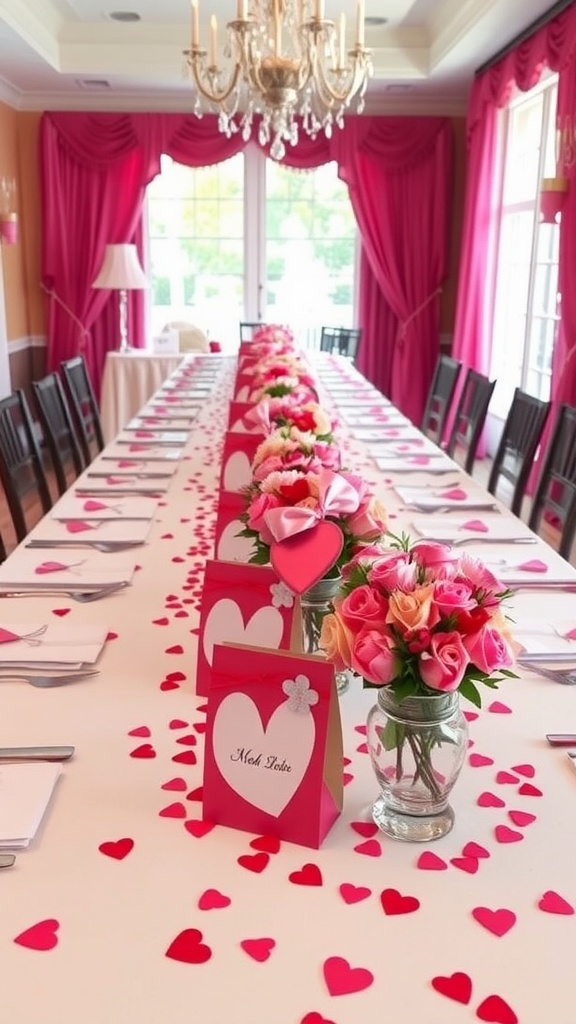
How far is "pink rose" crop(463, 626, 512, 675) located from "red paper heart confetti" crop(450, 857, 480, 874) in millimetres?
214

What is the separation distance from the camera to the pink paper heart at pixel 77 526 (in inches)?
83.2

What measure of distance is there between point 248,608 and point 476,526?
1062 millimetres

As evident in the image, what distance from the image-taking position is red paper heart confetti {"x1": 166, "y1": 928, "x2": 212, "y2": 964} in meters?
0.84

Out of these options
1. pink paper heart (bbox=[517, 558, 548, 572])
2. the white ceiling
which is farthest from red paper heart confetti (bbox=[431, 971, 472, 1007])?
the white ceiling

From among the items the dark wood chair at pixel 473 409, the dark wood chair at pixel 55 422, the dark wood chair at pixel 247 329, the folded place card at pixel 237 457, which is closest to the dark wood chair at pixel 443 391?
the dark wood chair at pixel 473 409

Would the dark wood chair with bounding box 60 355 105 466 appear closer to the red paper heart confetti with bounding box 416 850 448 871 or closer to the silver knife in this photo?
the silver knife

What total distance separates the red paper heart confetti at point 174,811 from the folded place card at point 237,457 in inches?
40.9

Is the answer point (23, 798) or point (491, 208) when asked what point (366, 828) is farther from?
point (491, 208)

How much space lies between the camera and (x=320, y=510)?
1.26 m

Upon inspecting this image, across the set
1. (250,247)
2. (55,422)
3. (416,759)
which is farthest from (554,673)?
(250,247)

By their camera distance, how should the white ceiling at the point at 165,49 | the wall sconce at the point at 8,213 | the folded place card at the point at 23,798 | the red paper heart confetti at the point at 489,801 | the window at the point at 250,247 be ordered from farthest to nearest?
the window at the point at 250,247 → the wall sconce at the point at 8,213 → the white ceiling at the point at 165,49 → the red paper heart confetti at the point at 489,801 → the folded place card at the point at 23,798

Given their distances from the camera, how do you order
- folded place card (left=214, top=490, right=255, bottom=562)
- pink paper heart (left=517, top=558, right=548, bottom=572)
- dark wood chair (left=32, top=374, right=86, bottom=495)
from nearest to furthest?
folded place card (left=214, top=490, right=255, bottom=562), pink paper heart (left=517, top=558, right=548, bottom=572), dark wood chair (left=32, top=374, right=86, bottom=495)

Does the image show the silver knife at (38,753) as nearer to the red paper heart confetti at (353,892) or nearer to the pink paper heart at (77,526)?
the red paper heart confetti at (353,892)

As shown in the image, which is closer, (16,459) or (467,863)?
(467,863)
